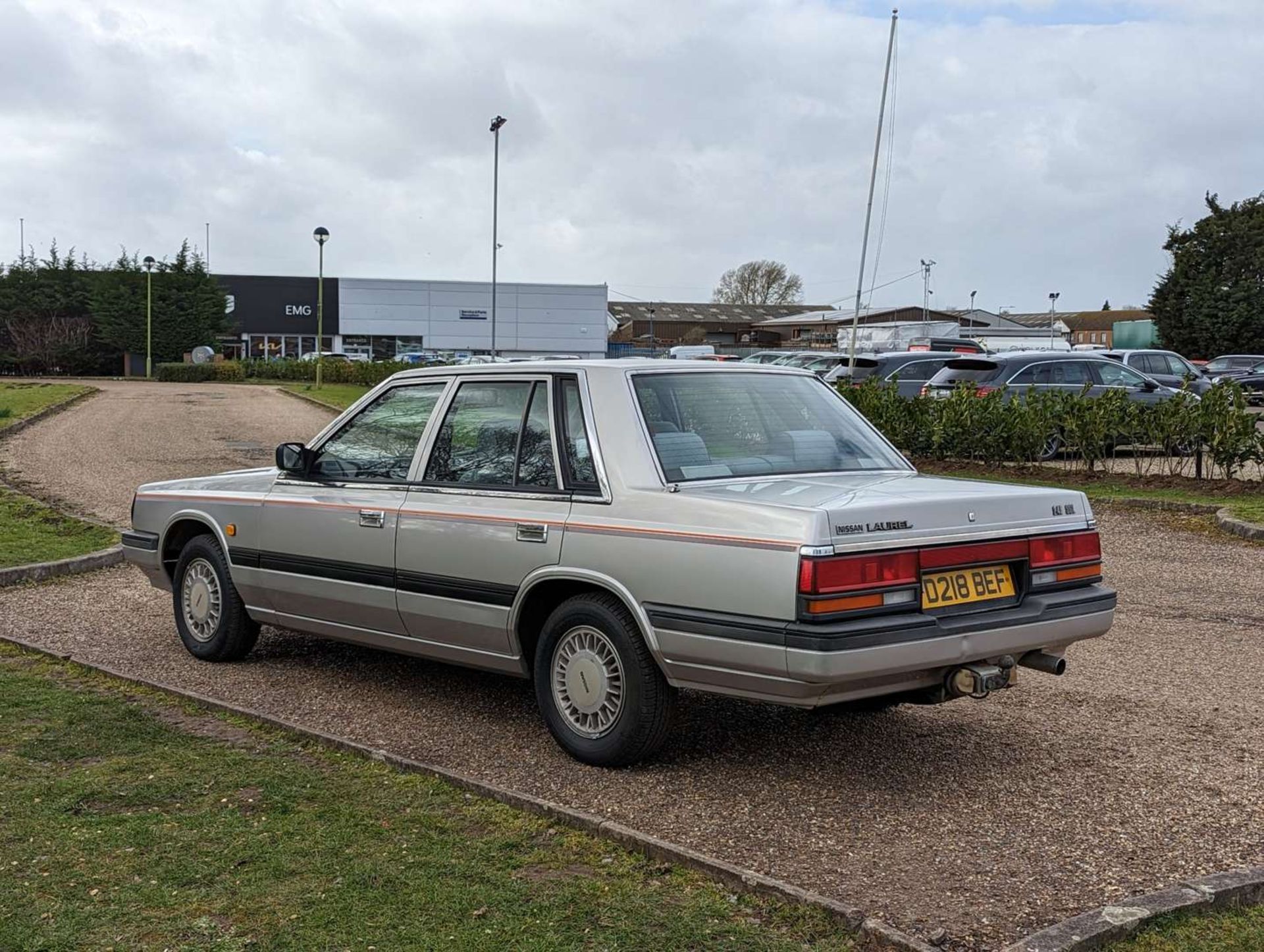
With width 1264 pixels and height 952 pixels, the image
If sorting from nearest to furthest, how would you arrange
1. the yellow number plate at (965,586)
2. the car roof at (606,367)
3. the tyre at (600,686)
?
1. the yellow number plate at (965,586)
2. the tyre at (600,686)
3. the car roof at (606,367)

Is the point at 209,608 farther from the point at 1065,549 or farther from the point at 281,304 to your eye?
the point at 281,304

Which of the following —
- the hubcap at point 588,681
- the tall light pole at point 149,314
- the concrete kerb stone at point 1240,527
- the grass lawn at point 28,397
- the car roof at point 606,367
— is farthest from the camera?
the tall light pole at point 149,314

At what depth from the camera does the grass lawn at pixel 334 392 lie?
3640 cm

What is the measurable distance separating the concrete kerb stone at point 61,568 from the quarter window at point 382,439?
4309 millimetres

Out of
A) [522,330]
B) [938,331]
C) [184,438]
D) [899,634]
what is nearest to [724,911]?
[899,634]

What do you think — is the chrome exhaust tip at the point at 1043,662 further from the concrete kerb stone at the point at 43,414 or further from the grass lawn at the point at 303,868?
the concrete kerb stone at the point at 43,414

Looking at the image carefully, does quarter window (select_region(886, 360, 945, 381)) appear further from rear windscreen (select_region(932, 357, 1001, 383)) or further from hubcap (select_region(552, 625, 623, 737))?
hubcap (select_region(552, 625, 623, 737))

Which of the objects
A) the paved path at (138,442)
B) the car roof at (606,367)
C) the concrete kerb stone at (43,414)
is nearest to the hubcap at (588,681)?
the car roof at (606,367)

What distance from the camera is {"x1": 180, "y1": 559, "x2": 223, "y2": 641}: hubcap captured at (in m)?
7.38

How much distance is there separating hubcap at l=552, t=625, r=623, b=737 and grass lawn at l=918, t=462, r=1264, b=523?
9248mm

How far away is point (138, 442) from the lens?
22875mm

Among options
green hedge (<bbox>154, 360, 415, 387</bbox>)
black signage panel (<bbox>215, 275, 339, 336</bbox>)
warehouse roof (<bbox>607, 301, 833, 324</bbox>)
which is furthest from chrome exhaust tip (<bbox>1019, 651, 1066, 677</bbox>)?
warehouse roof (<bbox>607, 301, 833, 324</bbox>)

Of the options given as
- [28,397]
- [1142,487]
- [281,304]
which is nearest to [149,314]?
[281,304]

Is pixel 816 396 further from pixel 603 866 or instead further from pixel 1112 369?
pixel 1112 369
